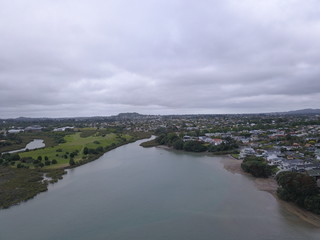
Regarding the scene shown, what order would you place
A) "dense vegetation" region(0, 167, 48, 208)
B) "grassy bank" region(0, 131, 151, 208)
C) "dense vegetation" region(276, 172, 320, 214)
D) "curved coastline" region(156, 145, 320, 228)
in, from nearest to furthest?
"curved coastline" region(156, 145, 320, 228) → "dense vegetation" region(276, 172, 320, 214) → "dense vegetation" region(0, 167, 48, 208) → "grassy bank" region(0, 131, 151, 208)

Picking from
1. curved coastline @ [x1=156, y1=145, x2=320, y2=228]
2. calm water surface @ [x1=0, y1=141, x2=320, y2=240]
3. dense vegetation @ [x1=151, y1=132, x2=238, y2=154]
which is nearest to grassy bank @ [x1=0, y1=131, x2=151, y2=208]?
calm water surface @ [x1=0, y1=141, x2=320, y2=240]

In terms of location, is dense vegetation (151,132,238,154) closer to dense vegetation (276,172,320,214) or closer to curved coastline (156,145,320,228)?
curved coastline (156,145,320,228)

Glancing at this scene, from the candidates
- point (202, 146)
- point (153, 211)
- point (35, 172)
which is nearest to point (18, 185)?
point (35, 172)

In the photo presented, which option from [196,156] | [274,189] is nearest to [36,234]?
[274,189]

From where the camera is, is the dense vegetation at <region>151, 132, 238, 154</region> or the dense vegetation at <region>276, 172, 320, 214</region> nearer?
the dense vegetation at <region>276, 172, 320, 214</region>

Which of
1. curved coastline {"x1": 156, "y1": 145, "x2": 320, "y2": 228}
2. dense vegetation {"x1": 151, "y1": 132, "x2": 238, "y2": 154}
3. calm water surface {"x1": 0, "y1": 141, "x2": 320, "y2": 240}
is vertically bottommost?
calm water surface {"x1": 0, "y1": 141, "x2": 320, "y2": 240}

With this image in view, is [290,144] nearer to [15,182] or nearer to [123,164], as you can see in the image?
[123,164]

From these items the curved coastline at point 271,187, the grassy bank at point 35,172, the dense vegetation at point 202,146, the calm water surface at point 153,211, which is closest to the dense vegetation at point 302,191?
the curved coastline at point 271,187

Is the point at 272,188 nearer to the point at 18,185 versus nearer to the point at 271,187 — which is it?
the point at 271,187
